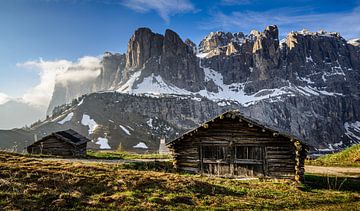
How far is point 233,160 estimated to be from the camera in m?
26.2

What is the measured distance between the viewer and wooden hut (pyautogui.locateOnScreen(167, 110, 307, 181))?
2459cm

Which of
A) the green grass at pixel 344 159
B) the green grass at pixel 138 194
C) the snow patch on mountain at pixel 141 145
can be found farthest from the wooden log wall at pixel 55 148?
the snow patch on mountain at pixel 141 145

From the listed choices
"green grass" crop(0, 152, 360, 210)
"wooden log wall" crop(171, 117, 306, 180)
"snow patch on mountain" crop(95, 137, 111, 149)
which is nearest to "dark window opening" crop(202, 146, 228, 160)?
"wooden log wall" crop(171, 117, 306, 180)

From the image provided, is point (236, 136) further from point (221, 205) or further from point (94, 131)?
point (94, 131)

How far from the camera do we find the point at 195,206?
563 inches

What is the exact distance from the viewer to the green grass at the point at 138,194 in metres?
13.4

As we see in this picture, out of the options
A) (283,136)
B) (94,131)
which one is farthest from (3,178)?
(94,131)

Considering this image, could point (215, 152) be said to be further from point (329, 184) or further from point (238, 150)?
point (329, 184)

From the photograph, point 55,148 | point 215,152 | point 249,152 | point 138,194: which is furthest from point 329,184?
point 55,148

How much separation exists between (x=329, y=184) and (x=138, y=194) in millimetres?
14911

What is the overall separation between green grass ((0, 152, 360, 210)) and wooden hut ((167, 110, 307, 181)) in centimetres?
387

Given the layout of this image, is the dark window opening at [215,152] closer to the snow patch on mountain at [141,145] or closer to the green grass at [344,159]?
the green grass at [344,159]

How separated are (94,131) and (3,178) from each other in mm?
188174

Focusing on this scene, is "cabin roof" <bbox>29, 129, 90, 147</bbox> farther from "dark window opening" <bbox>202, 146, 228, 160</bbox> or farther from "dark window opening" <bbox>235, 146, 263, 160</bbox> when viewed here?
"dark window opening" <bbox>235, 146, 263, 160</bbox>
